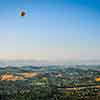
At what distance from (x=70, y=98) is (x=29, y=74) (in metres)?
49.4

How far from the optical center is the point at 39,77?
89.0 metres

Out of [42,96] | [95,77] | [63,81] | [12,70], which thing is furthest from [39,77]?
[42,96]

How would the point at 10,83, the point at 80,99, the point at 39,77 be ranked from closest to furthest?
1. the point at 80,99
2. the point at 10,83
3. the point at 39,77

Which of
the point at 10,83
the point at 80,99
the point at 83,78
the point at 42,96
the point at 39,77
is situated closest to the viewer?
the point at 80,99

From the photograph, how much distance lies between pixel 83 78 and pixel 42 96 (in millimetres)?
40028

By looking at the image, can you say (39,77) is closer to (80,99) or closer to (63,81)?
(63,81)

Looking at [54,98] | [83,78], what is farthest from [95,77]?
[54,98]

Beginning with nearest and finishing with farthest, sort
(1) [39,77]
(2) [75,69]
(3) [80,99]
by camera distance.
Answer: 1. (3) [80,99]
2. (1) [39,77]
3. (2) [75,69]

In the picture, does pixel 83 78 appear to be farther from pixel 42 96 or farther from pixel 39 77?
pixel 42 96

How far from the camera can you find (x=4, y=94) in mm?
60688

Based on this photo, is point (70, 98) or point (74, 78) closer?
point (70, 98)

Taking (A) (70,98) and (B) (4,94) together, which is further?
(B) (4,94)

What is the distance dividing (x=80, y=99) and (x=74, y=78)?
41524 millimetres

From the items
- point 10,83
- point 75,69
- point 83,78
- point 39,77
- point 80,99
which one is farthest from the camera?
point 75,69
